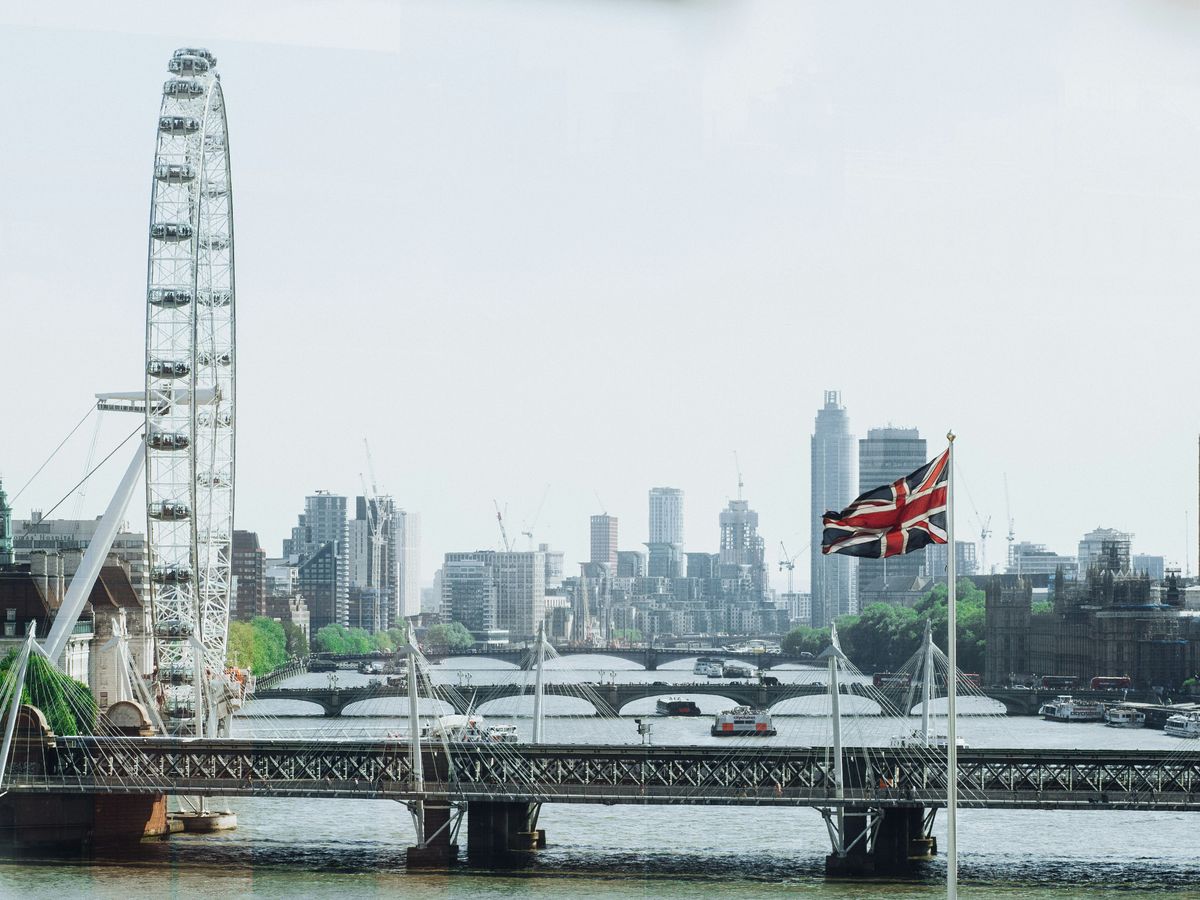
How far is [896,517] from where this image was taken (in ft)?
20.2

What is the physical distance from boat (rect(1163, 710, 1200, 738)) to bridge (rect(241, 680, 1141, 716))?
2521mm

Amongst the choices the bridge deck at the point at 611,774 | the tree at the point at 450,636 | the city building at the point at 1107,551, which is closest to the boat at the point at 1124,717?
the city building at the point at 1107,551

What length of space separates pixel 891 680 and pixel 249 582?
343 inches

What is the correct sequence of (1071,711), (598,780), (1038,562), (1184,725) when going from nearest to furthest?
(598,780) → (1184,725) → (1071,711) → (1038,562)

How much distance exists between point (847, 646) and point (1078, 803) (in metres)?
13.9

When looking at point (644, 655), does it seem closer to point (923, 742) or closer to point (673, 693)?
point (673, 693)

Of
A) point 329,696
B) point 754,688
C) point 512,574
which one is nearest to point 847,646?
point 754,688

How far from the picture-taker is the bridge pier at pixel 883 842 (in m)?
11.0

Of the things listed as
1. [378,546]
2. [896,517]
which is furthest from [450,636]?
[896,517]

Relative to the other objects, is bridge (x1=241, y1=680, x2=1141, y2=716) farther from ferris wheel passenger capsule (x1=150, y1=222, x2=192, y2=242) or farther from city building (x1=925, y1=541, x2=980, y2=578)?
ferris wheel passenger capsule (x1=150, y1=222, x2=192, y2=242)

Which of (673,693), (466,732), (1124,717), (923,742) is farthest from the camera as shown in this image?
(673,693)

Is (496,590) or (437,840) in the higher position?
(496,590)

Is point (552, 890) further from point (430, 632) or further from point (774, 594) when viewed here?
point (774, 594)

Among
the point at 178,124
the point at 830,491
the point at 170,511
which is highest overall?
the point at 178,124
